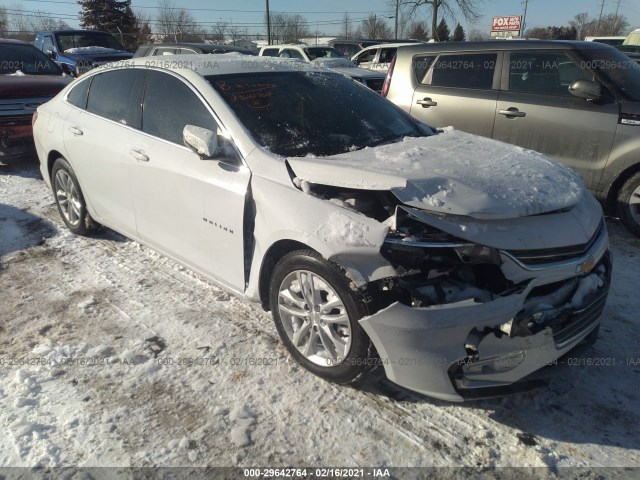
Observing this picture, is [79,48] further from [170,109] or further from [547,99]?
[547,99]

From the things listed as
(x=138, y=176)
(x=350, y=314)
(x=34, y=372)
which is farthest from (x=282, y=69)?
(x=34, y=372)

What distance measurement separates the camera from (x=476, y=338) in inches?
87.6

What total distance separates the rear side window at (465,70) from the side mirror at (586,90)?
1018mm

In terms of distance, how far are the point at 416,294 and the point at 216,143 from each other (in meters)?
1.52

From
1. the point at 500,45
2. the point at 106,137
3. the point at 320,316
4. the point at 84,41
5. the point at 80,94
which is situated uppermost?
the point at 500,45

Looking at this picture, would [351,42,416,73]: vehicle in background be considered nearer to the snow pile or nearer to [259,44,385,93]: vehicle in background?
[259,44,385,93]: vehicle in background

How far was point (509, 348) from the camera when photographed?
2.24 meters

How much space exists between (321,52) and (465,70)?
11.7m

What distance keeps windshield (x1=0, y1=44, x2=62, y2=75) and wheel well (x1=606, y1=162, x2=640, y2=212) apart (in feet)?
29.8

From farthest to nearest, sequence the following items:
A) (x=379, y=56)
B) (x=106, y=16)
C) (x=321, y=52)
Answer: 1. (x=106, y=16)
2. (x=321, y=52)
3. (x=379, y=56)

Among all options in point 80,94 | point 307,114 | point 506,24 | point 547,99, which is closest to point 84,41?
point 80,94

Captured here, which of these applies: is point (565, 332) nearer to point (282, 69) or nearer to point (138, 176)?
point (282, 69)

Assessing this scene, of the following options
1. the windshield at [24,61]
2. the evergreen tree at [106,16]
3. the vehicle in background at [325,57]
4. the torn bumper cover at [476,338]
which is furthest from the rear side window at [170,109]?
the evergreen tree at [106,16]

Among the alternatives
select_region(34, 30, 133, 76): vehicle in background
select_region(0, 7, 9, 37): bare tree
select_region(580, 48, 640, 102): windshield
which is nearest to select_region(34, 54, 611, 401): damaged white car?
select_region(580, 48, 640, 102): windshield
